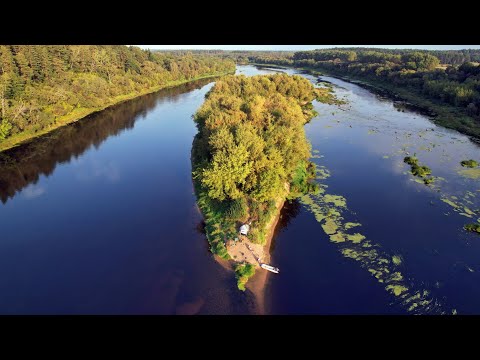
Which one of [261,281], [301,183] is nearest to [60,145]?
[301,183]

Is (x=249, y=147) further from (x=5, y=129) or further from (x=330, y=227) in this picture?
(x=5, y=129)

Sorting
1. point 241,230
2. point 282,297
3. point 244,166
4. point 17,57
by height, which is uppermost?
point 17,57

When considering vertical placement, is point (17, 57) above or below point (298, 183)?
above

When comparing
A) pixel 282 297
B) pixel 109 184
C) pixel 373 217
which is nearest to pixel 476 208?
pixel 373 217

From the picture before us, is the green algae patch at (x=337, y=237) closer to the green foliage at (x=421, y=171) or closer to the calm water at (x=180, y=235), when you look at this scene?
the calm water at (x=180, y=235)

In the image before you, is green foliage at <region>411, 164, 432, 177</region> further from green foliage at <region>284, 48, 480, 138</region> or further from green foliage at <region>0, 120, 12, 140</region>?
green foliage at <region>0, 120, 12, 140</region>

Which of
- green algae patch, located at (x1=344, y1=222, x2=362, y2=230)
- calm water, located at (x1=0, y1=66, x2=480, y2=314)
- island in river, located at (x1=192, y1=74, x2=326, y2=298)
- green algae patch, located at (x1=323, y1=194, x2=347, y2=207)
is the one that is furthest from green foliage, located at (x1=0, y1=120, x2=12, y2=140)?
green algae patch, located at (x1=344, y1=222, x2=362, y2=230)

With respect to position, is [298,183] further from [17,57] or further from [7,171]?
[17,57]
